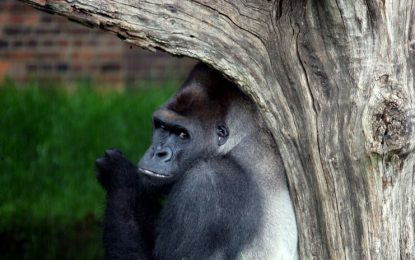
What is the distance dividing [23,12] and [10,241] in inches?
115

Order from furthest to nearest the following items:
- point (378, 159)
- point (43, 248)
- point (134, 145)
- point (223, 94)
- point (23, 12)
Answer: point (23, 12) → point (134, 145) → point (43, 248) → point (223, 94) → point (378, 159)

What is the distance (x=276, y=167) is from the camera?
3477 millimetres

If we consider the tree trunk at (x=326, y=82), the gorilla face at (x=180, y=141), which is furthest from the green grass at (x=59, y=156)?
the tree trunk at (x=326, y=82)

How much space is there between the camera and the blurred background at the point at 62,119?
4.98m

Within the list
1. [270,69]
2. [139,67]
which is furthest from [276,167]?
[139,67]

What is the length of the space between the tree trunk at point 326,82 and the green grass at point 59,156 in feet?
5.43

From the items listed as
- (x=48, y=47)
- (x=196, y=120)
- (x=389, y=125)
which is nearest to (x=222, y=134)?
(x=196, y=120)

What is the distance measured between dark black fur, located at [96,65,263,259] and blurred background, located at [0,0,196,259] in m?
0.49

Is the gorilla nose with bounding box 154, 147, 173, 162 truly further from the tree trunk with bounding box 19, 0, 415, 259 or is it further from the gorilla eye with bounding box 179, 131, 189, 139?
the tree trunk with bounding box 19, 0, 415, 259

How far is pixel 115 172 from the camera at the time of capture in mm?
3746

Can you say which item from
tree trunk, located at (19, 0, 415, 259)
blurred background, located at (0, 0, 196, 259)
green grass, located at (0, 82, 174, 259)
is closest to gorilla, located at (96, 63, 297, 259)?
tree trunk, located at (19, 0, 415, 259)

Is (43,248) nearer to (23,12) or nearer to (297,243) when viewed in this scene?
(297,243)

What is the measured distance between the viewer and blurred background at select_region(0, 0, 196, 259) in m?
4.98

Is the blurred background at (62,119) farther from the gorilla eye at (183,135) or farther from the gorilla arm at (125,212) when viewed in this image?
the gorilla eye at (183,135)
